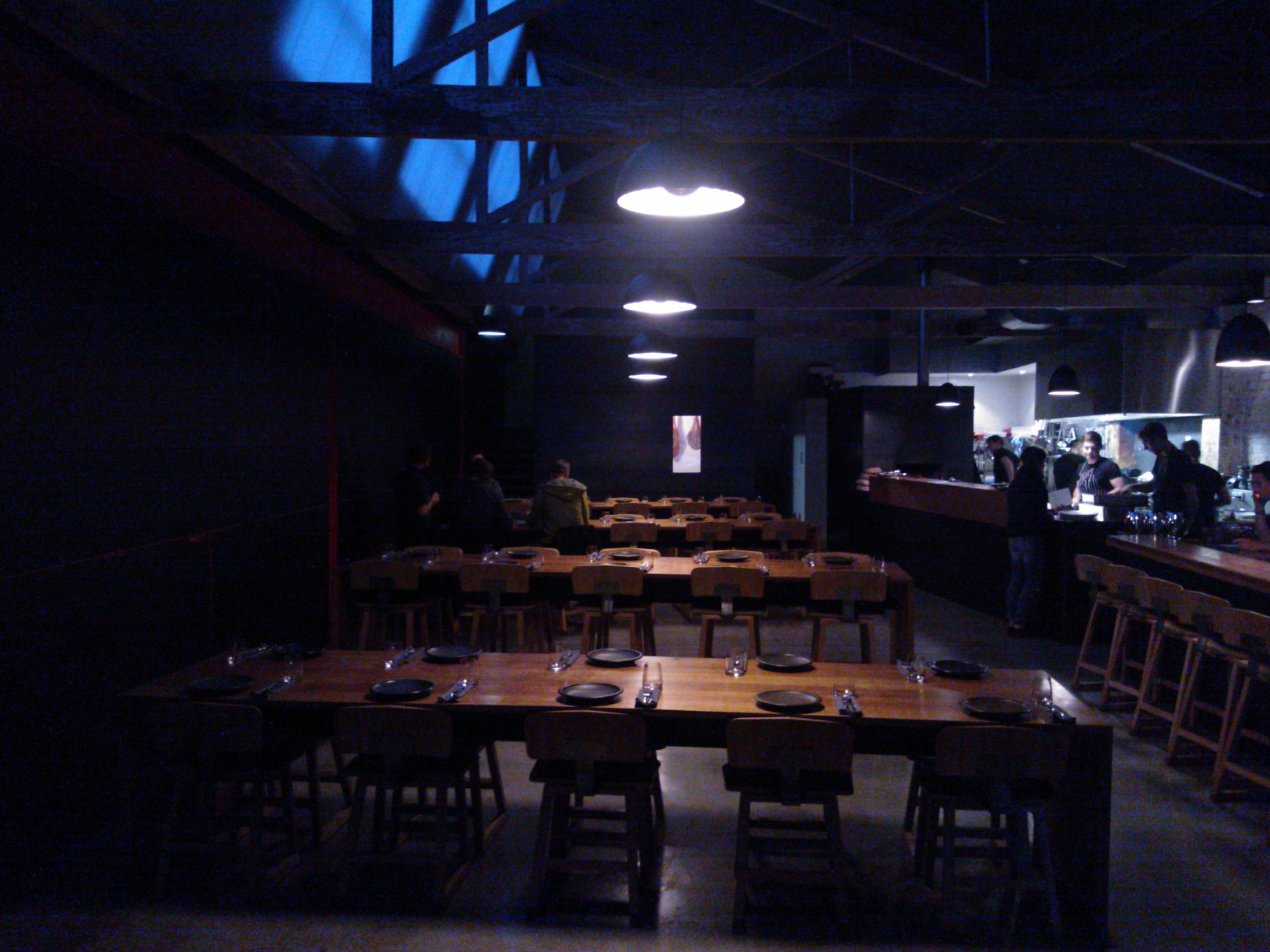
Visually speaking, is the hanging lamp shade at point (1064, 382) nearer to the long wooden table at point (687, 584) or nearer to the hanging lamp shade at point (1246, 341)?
the hanging lamp shade at point (1246, 341)

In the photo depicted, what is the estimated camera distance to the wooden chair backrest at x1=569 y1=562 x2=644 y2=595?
5.24 m

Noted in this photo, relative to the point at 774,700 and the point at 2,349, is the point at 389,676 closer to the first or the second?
the point at 774,700

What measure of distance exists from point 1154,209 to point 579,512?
5.73m

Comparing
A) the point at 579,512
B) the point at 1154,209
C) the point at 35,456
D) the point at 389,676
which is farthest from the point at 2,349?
the point at 1154,209

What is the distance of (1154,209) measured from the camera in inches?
318

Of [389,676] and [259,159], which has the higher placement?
[259,159]

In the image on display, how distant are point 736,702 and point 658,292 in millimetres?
2746

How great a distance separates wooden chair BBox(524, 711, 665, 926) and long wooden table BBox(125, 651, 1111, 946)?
0.15 m

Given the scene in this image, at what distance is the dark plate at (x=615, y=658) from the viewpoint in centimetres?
349

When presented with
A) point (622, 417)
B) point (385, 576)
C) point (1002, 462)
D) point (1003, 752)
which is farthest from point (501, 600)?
point (622, 417)

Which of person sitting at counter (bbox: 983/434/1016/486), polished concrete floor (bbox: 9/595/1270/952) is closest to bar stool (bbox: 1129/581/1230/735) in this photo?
polished concrete floor (bbox: 9/595/1270/952)

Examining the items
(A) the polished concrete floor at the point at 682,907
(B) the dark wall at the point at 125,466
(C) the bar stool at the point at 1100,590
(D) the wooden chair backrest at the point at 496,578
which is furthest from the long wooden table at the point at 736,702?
(C) the bar stool at the point at 1100,590

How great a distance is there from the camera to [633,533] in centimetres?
750

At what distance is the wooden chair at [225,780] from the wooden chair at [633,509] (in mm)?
6146
